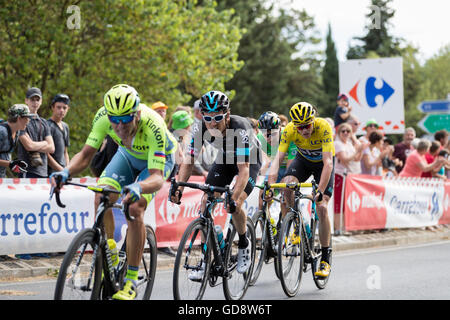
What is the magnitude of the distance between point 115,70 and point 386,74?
25.0ft

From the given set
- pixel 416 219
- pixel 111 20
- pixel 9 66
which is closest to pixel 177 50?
pixel 111 20

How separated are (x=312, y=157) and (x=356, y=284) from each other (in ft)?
5.20

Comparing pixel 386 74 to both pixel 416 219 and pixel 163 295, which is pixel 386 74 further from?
pixel 163 295

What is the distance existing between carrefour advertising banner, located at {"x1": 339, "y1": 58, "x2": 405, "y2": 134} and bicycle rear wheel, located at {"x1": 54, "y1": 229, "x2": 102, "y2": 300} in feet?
44.9

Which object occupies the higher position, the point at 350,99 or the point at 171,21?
the point at 171,21

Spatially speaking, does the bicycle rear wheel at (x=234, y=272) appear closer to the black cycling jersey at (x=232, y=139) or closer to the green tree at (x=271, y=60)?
the black cycling jersey at (x=232, y=139)

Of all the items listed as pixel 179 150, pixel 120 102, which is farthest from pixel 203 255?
pixel 179 150

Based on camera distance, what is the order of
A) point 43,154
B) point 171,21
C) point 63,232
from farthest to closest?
point 171,21, point 43,154, point 63,232

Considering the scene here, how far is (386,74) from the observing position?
19406 millimetres

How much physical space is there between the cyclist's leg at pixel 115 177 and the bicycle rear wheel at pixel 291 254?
2.02m

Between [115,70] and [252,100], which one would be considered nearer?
[115,70]

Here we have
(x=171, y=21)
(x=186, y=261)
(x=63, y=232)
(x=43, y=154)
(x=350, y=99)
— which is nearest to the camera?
(x=186, y=261)

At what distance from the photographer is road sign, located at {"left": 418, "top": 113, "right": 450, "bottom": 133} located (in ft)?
67.1

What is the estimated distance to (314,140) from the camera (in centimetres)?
888
